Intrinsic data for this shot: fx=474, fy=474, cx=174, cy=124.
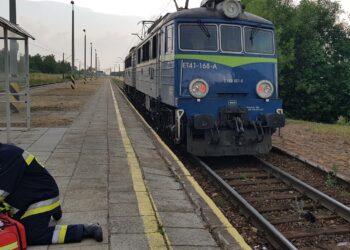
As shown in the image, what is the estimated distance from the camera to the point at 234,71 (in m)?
9.72

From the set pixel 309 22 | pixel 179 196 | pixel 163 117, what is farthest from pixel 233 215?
pixel 309 22

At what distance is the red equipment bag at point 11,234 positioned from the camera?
404 cm

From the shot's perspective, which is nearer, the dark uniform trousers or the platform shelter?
the dark uniform trousers

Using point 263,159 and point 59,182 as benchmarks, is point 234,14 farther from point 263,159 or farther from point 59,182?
point 59,182

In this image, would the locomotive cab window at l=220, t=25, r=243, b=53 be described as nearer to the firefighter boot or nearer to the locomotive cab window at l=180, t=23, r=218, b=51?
the locomotive cab window at l=180, t=23, r=218, b=51

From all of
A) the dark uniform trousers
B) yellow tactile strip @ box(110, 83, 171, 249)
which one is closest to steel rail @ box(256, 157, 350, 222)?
yellow tactile strip @ box(110, 83, 171, 249)

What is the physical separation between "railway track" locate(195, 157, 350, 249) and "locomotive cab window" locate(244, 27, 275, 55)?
248cm

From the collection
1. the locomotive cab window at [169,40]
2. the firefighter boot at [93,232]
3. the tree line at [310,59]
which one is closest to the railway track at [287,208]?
the firefighter boot at [93,232]

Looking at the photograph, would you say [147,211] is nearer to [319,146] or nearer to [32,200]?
[32,200]

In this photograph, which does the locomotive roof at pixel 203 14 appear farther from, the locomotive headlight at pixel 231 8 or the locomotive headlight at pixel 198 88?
the locomotive headlight at pixel 198 88

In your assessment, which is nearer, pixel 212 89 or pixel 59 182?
pixel 59 182

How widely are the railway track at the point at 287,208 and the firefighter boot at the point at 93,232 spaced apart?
199 cm

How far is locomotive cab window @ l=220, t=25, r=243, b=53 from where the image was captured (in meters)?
9.85

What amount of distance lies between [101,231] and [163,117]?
755 centimetres
